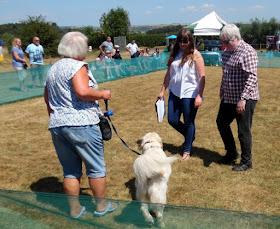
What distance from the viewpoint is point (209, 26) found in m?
20.3

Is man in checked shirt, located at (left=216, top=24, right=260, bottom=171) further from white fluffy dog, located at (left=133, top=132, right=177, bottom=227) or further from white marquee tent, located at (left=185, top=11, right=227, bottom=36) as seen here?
white marquee tent, located at (left=185, top=11, right=227, bottom=36)

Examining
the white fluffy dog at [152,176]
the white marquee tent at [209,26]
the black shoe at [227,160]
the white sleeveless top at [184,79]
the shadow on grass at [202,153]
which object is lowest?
the shadow on grass at [202,153]

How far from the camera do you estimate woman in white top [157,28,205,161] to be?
3955 mm

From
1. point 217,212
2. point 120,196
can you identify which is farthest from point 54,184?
point 217,212

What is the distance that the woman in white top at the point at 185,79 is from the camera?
3.96m

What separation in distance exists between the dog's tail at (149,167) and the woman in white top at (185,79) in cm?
161

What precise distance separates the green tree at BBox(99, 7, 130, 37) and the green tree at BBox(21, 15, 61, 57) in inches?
624

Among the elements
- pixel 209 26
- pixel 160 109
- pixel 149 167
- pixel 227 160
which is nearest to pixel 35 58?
pixel 160 109

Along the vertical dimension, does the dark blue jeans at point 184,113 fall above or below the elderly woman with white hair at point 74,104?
below

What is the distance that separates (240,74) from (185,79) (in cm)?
77

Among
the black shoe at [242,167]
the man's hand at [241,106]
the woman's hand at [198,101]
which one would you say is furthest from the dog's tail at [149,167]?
the black shoe at [242,167]

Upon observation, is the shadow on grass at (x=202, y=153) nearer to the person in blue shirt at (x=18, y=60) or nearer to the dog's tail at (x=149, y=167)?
the dog's tail at (x=149, y=167)

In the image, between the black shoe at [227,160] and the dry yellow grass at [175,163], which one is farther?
the black shoe at [227,160]

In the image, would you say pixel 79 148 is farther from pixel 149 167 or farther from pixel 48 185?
pixel 48 185
